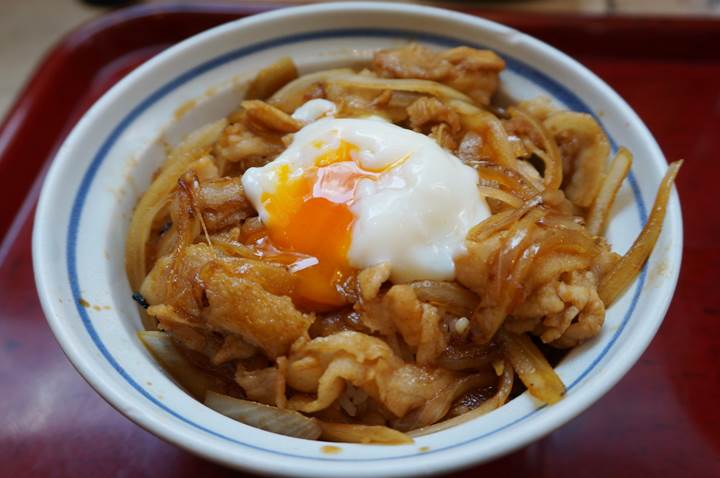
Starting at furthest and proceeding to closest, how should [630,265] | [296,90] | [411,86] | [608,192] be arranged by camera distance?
[296,90]
[411,86]
[608,192]
[630,265]

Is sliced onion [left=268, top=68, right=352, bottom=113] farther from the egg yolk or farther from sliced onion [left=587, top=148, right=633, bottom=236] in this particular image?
sliced onion [left=587, top=148, right=633, bottom=236]

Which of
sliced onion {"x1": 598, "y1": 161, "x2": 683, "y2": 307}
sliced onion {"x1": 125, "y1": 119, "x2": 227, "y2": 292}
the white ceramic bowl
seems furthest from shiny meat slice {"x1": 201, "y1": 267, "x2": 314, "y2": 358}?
sliced onion {"x1": 598, "y1": 161, "x2": 683, "y2": 307}

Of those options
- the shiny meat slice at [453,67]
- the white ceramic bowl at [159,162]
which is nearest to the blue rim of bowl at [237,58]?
the white ceramic bowl at [159,162]

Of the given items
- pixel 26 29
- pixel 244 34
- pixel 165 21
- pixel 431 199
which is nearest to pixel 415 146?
pixel 431 199

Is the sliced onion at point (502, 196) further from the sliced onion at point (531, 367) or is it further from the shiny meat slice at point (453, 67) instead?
the shiny meat slice at point (453, 67)

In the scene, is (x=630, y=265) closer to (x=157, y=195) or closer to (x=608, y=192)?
(x=608, y=192)

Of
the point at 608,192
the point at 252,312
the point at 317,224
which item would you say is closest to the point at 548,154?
the point at 608,192

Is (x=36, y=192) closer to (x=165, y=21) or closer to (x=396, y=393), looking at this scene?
(x=165, y=21)
